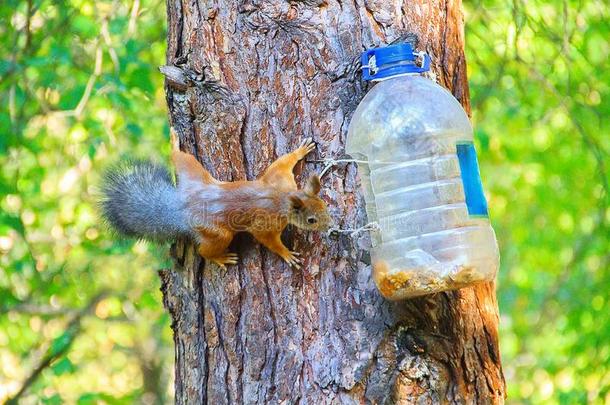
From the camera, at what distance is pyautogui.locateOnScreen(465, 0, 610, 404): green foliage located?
13.8 feet

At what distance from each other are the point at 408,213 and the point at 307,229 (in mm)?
264

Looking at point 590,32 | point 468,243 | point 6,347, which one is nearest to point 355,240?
point 468,243

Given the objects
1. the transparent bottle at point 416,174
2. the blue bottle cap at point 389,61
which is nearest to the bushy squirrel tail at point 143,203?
the transparent bottle at point 416,174

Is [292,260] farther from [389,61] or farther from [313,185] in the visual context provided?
[389,61]

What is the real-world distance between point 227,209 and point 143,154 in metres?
3.06

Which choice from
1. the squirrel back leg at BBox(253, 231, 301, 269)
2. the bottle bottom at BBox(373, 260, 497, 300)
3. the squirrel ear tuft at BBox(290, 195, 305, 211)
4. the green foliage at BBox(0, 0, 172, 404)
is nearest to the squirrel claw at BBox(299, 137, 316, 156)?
the squirrel ear tuft at BBox(290, 195, 305, 211)

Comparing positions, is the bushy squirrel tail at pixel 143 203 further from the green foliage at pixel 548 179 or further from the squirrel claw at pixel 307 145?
the green foliage at pixel 548 179

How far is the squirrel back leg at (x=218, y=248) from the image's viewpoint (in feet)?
6.97

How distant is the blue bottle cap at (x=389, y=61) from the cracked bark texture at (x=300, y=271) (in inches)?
2.7

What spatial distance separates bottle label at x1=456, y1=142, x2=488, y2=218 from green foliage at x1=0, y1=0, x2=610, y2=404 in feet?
4.85

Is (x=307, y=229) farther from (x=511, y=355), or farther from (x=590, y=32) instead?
(x=511, y=355)

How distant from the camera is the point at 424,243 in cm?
202

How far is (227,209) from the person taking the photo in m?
2.17

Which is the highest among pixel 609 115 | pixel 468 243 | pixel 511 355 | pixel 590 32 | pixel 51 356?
pixel 590 32
